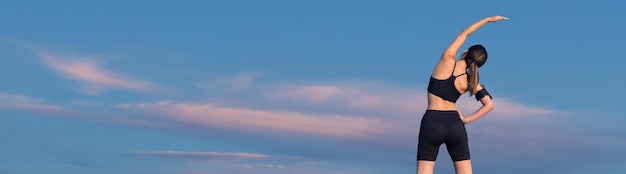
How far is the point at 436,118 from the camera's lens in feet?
56.6

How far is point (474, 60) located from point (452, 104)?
0.80 metres

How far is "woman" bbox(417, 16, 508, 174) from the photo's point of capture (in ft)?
55.7

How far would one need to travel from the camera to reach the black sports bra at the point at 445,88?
17.0 metres

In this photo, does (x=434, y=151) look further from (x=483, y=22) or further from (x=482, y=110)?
(x=483, y=22)

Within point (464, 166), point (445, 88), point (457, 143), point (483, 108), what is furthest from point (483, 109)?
point (445, 88)

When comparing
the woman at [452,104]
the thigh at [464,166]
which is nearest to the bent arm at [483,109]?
the woman at [452,104]

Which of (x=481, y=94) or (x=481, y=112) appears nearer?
(x=481, y=94)

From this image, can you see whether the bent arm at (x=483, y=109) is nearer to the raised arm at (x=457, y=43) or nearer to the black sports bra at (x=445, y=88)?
the black sports bra at (x=445, y=88)

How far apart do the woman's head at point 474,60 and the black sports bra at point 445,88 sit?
11.5 inches

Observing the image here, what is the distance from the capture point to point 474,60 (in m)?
17.0

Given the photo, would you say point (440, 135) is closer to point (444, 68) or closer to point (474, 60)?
point (444, 68)

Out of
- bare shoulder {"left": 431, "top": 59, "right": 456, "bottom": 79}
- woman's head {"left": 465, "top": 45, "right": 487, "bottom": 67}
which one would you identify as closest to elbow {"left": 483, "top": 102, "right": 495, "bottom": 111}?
woman's head {"left": 465, "top": 45, "right": 487, "bottom": 67}

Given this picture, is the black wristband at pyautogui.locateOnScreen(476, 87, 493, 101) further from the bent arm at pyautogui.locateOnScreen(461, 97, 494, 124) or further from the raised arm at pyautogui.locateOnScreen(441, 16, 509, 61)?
the raised arm at pyautogui.locateOnScreen(441, 16, 509, 61)

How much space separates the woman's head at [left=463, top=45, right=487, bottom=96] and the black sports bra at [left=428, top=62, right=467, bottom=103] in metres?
0.29
